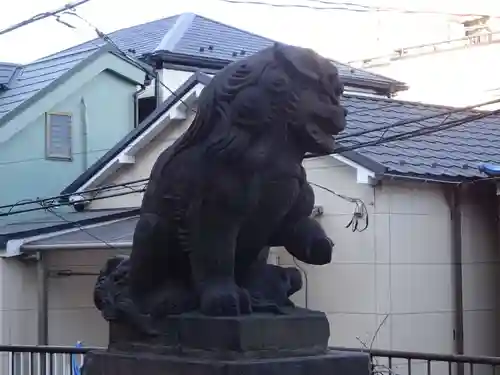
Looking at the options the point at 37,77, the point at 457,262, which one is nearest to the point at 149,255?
the point at 457,262

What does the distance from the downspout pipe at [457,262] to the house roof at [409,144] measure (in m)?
0.40

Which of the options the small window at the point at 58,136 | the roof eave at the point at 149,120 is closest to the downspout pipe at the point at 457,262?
the roof eave at the point at 149,120

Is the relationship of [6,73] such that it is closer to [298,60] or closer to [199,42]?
[199,42]

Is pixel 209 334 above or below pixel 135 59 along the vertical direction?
below

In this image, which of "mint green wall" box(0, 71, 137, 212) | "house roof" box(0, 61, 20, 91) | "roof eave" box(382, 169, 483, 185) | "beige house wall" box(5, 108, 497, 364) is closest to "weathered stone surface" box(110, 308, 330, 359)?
"roof eave" box(382, 169, 483, 185)

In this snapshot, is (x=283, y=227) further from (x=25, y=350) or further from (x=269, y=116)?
(x=25, y=350)

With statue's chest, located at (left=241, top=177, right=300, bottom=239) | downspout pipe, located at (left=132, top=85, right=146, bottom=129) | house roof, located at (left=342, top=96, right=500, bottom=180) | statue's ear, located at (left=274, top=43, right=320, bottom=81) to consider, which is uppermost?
downspout pipe, located at (left=132, top=85, right=146, bottom=129)

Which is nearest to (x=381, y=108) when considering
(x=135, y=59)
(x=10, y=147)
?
(x=135, y=59)

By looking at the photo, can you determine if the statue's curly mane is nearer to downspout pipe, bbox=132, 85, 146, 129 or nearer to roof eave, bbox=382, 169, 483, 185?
roof eave, bbox=382, 169, 483, 185

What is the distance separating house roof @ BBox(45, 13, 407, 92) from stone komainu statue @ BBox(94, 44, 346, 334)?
41.8 ft

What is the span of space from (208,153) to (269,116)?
0.32 m

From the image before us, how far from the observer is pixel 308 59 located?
4.40m

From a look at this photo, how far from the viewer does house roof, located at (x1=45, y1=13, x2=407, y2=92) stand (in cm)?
1775

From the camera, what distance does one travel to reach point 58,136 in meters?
16.9
